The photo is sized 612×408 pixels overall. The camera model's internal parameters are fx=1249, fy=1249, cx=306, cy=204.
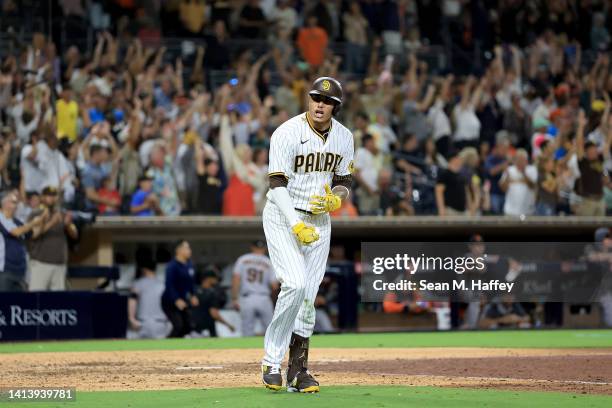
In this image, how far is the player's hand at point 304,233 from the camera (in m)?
8.39

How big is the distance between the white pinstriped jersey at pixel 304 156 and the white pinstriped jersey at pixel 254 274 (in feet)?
28.5

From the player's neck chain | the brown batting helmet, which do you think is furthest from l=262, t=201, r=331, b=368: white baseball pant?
the brown batting helmet

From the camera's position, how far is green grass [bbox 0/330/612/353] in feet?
48.9

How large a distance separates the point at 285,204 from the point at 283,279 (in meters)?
0.53

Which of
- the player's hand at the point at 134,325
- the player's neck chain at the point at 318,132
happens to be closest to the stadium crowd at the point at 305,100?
the player's hand at the point at 134,325

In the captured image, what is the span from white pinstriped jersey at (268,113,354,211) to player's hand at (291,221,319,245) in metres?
0.32

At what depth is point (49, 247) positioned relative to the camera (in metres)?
16.5

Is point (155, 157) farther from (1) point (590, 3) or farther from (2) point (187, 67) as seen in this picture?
(1) point (590, 3)

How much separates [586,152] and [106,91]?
7.81 m

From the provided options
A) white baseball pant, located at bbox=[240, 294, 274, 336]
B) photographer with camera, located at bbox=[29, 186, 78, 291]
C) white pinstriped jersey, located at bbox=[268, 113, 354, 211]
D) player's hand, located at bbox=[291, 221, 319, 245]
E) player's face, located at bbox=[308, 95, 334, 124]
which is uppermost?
player's face, located at bbox=[308, 95, 334, 124]

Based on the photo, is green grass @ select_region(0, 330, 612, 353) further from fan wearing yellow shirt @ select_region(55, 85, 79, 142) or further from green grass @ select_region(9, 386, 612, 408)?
green grass @ select_region(9, 386, 612, 408)

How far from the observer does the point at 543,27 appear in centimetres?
2575

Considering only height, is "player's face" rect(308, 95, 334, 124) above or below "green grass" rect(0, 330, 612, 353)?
above

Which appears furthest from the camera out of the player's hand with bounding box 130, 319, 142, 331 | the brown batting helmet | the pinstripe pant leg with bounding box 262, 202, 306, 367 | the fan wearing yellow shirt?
the fan wearing yellow shirt
